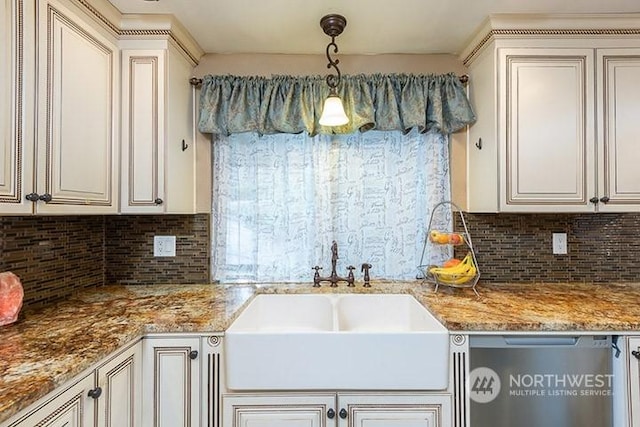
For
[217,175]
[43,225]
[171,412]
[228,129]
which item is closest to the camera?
[171,412]

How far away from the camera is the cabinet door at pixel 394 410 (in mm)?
1290

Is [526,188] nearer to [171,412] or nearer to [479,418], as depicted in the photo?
[479,418]

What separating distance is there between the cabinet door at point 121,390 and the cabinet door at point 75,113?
A: 0.57 meters

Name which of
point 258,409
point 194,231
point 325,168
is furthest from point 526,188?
point 194,231

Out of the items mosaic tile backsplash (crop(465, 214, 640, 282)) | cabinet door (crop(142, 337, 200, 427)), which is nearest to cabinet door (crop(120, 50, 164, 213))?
cabinet door (crop(142, 337, 200, 427))

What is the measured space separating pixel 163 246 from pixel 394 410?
144 cm

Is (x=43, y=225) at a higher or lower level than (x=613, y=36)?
lower

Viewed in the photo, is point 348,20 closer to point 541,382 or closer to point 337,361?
point 337,361

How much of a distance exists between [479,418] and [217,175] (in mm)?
1671

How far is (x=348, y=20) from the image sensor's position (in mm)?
1643

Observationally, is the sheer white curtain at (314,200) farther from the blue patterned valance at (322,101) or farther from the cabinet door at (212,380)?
the cabinet door at (212,380)

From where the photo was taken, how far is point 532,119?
1.65 meters

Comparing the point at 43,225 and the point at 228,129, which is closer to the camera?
the point at 43,225

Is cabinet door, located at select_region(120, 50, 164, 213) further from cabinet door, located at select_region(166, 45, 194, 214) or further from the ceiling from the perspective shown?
the ceiling
